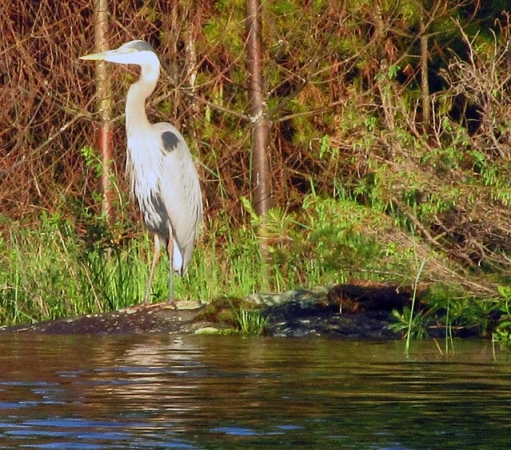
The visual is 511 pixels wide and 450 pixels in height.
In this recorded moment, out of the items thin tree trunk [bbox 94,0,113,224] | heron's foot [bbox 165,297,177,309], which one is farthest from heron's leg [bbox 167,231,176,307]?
thin tree trunk [bbox 94,0,113,224]

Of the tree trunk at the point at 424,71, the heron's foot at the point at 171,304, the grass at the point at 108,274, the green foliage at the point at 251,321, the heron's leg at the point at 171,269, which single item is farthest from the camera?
the tree trunk at the point at 424,71

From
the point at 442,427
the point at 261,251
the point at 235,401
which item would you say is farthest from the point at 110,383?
the point at 261,251

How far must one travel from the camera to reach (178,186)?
39.2 ft

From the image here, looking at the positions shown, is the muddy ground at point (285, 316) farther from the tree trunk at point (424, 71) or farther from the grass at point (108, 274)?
the tree trunk at point (424, 71)

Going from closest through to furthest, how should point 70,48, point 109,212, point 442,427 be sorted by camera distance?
point 442,427 < point 109,212 < point 70,48

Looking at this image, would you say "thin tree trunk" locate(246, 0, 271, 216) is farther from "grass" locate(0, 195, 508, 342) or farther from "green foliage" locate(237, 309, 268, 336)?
"green foliage" locate(237, 309, 268, 336)

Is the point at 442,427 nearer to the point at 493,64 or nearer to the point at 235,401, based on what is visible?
the point at 235,401

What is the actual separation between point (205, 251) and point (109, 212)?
5.18 ft

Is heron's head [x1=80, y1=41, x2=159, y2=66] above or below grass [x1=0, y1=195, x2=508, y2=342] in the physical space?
above

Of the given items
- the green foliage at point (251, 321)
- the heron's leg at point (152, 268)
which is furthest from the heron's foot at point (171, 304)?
the green foliage at point (251, 321)

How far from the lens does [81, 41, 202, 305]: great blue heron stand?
38.8ft

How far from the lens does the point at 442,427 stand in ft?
16.3

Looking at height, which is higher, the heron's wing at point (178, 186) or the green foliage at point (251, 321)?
the heron's wing at point (178, 186)

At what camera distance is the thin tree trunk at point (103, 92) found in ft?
45.3
